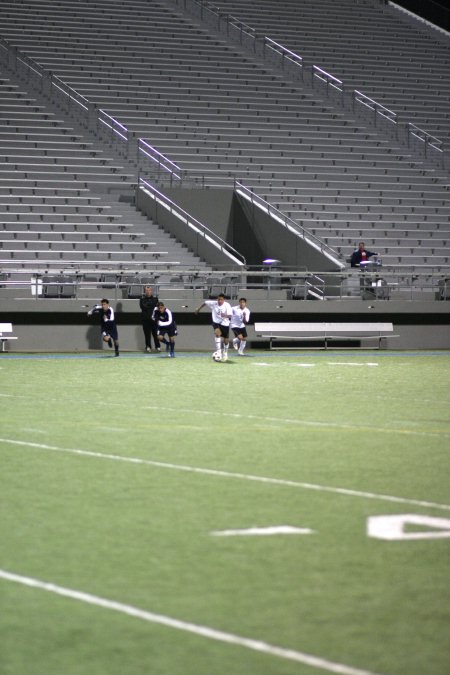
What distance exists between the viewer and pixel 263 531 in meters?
7.28

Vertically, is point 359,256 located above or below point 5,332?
above

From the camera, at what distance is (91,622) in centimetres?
523

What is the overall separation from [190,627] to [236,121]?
132 ft

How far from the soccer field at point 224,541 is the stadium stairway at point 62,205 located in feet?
64.4

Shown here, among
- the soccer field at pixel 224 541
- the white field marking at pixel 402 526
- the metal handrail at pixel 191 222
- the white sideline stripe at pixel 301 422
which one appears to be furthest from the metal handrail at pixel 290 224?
the white field marking at pixel 402 526

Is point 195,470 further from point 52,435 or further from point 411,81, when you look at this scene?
point 411,81

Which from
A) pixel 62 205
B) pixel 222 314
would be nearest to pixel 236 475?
pixel 222 314

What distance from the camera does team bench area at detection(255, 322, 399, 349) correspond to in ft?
110

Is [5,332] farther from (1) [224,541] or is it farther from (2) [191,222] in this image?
(1) [224,541]

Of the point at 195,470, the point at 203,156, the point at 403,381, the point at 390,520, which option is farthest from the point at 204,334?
the point at 390,520

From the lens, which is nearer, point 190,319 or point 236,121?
point 190,319

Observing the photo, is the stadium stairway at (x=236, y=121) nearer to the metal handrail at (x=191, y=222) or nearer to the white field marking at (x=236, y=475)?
the metal handrail at (x=191, y=222)

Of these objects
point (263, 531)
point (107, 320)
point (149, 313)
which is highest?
point (149, 313)

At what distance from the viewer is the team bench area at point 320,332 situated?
33500 mm
